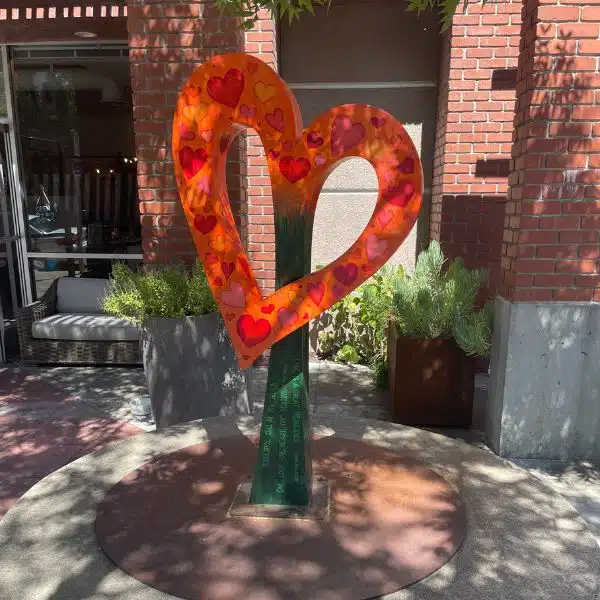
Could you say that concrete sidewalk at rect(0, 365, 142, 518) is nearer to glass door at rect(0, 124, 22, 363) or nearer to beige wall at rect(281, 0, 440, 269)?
glass door at rect(0, 124, 22, 363)

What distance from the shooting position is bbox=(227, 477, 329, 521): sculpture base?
7.52ft

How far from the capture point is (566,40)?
3441mm

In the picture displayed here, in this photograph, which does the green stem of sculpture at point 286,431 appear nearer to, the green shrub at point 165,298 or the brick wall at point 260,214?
the green shrub at point 165,298

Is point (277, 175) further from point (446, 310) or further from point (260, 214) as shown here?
point (260, 214)

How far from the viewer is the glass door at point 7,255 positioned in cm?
644

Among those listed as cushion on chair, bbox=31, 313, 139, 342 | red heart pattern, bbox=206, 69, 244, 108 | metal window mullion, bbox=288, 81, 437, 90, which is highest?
metal window mullion, bbox=288, 81, 437, 90

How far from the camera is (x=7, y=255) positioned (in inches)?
259

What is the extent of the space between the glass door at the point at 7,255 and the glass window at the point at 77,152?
19cm

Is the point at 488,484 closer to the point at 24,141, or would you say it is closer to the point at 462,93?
the point at 462,93

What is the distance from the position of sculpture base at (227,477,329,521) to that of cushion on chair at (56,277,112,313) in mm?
4570

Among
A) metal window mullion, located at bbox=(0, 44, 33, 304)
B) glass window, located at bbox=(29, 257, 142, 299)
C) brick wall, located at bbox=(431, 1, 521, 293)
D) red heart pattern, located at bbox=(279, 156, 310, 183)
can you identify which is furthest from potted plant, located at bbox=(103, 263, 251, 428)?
metal window mullion, located at bbox=(0, 44, 33, 304)

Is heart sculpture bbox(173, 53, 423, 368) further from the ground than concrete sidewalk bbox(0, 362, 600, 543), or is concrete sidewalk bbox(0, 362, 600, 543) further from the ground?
heart sculpture bbox(173, 53, 423, 368)

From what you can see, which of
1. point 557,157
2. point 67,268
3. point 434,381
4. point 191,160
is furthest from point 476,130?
point 67,268

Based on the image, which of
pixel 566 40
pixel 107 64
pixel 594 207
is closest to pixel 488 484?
pixel 594 207
